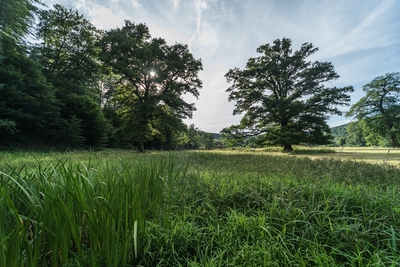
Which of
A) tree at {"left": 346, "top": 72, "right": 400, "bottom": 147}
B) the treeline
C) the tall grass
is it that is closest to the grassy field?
the tall grass

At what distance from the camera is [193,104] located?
49.3 feet

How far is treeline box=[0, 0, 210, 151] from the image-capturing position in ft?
34.4

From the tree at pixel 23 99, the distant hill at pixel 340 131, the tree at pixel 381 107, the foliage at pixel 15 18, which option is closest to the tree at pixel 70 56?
the tree at pixel 23 99

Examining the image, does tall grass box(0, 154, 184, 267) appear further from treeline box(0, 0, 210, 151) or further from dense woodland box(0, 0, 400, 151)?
dense woodland box(0, 0, 400, 151)

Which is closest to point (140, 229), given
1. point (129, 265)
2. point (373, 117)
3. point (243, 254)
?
point (129, 265)

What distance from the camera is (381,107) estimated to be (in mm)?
21531

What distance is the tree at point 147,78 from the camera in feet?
40.4

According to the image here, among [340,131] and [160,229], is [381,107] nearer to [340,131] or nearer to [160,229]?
Result: [160,229]

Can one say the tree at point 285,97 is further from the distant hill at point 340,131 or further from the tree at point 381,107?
the distant hill at point 340,131

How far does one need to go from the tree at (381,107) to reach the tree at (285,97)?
52.5 ft

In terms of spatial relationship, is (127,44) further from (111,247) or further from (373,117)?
(373,117)

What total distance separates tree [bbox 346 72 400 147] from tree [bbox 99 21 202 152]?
84.5ft

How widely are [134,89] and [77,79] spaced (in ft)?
26.4

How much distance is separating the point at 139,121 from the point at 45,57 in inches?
543
